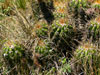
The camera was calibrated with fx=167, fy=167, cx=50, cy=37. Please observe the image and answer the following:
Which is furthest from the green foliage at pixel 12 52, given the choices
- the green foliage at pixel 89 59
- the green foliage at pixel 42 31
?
the green foliage at pixel 89 59

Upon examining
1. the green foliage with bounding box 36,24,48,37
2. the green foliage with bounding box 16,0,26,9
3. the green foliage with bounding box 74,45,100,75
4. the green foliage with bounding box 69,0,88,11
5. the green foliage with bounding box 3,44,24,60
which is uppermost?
the green foliage with bounding box 16,0,26,9

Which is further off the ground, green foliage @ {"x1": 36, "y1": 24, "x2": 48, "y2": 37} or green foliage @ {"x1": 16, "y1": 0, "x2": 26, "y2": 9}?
green foliage @ {"x1": 16, "y1": 0, "x2": 26, "y2": 9}

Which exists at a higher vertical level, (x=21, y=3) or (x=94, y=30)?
(x=21, y=3)

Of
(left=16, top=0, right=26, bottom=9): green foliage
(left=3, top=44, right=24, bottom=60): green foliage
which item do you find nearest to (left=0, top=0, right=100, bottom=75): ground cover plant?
(left=3, top=44, right=24, bottom=60): green foliage

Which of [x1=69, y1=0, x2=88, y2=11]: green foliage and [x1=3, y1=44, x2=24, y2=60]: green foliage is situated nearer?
[x1=3, y1=44, x2=24, y2=60]: green foliage

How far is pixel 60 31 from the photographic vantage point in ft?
7.28

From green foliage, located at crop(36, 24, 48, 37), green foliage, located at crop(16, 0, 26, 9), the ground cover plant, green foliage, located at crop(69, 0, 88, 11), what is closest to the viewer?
the ground cover plant

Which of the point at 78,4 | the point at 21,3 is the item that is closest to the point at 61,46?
the point at 78,4

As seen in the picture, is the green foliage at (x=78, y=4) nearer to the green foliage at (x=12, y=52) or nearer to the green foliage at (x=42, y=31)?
the green foliage at (x=42, y=31)

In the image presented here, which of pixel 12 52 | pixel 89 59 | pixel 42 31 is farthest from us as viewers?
pixel 42 31

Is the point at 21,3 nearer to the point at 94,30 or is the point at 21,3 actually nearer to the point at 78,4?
the point at 78,4

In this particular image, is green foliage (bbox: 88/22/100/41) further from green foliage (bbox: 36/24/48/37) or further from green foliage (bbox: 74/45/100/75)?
green foliage (bbox: 36/24/48/37)

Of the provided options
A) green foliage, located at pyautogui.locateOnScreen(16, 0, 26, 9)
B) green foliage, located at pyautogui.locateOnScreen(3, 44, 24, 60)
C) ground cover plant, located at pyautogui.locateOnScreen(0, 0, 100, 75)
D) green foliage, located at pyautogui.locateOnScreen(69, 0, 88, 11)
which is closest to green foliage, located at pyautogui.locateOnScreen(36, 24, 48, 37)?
ground cover plant, located at pyautogui.locateOnScreen(0, 0, 100, 75)

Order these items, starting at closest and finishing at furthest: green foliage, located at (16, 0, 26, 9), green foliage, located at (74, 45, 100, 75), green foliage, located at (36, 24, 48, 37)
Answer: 1. green foliage, located at (74, 45, 100, 75)
2. green foliage, located at (36, 24, 48, 37)
3. green foliage, located at (16, 0, 26, 9)
